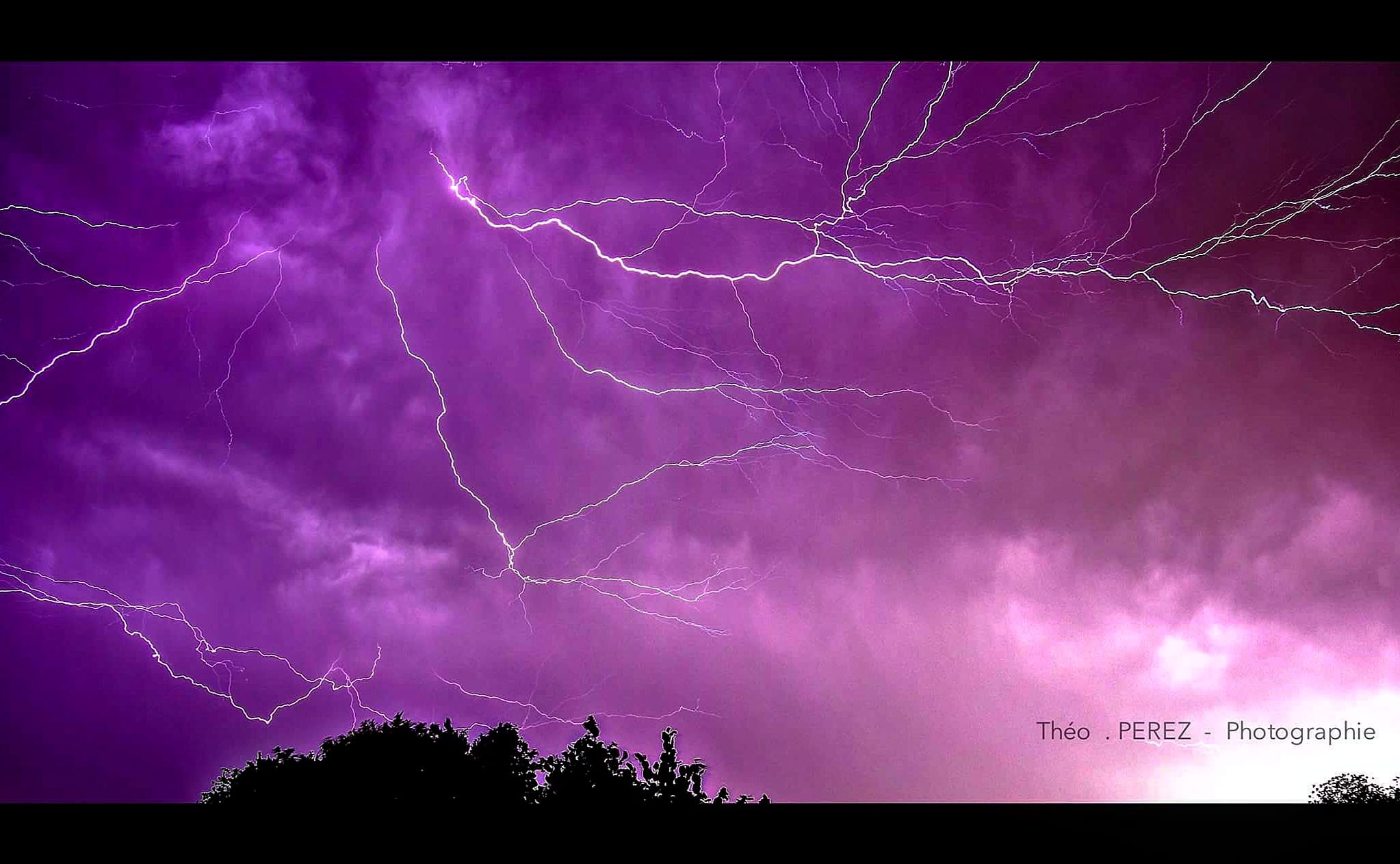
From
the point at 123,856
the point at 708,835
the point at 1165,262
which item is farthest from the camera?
the point at 1165,262

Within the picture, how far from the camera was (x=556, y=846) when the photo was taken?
105 inches

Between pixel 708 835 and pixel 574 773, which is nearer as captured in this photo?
pixel 708 835

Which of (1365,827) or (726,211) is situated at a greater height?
(726,211)

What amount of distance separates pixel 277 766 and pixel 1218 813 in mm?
11852

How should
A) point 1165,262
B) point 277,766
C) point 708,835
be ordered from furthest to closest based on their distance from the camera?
1. point 277,766
2. point 1165,262
3. point 708,835
